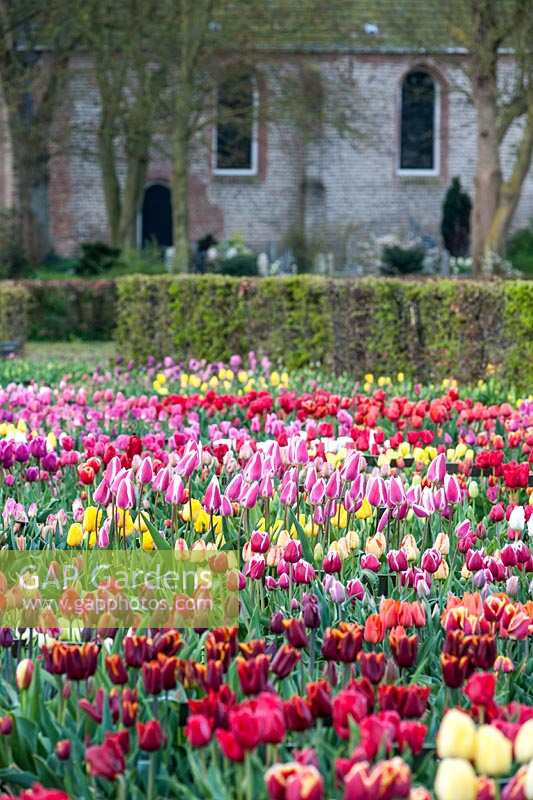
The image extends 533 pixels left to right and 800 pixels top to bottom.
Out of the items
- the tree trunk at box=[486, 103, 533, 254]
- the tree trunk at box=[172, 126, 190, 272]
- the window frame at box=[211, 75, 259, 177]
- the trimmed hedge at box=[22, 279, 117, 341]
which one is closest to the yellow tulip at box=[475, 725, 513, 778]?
the trimmed hedge at box=[22, 279, 117, 341]

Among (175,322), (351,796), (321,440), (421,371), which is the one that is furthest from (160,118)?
(351,796)

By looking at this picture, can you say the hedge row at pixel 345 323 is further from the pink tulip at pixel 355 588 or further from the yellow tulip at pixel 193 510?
the pink tulip at pixel 355 588

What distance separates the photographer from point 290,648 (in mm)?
3111

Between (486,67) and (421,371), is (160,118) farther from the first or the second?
(421,371)

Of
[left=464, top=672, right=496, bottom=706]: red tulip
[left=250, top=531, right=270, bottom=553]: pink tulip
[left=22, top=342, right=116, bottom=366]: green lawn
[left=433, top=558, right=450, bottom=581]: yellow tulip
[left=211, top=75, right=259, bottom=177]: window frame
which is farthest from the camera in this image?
[left=211, top=75, right=259, bottom=177]: window frame

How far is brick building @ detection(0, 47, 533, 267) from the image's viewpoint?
42500 millimetres

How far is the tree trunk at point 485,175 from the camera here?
27828 millimetres

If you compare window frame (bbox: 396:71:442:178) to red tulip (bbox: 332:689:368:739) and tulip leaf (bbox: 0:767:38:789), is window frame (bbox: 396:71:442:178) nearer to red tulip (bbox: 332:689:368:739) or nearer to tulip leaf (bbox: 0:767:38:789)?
tulip leaf (bbox: 0:767:38:789)

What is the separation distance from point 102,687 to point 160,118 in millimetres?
33078

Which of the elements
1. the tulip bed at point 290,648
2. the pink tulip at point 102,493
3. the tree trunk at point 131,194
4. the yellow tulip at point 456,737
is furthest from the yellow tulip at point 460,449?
the tree trunk at point 131,194

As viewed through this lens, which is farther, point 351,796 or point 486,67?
point 486,67

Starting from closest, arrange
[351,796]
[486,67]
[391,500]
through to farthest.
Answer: [351,796]
[391,500]
[486,67]

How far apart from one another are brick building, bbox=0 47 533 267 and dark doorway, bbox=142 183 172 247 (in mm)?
40

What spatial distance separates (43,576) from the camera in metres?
4.34
